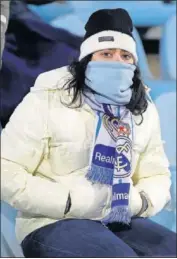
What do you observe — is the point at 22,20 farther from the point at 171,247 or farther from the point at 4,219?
the point at 171,247

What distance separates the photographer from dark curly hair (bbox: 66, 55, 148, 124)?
2.71 ft

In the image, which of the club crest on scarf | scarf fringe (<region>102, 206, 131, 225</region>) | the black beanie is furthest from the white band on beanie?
scarf fringe (<region>102, 206, 131, 225</region>)

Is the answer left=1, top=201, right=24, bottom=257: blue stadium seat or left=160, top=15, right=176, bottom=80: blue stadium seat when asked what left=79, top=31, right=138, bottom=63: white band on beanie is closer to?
left=1, top=201, right=24, bottom=257: blue stadium seat

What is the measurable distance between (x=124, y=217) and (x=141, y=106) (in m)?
0.16

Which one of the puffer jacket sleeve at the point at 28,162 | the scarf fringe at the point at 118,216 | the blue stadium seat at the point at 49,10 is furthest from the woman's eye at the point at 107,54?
the blue stadium seat at the point at 49,10

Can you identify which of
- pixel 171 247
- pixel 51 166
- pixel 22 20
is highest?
pixel 22 20

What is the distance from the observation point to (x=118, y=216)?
855 mm

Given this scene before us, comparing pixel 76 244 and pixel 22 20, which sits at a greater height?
pixel 22 20

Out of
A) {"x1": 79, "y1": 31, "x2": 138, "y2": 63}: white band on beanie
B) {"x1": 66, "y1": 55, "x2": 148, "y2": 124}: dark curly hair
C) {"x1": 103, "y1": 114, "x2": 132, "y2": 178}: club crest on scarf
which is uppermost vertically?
{"x1": 79, "y1": 31, "x2": 138, "y2": 63}: white band on beanie

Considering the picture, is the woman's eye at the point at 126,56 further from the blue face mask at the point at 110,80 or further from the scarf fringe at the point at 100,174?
the scarf fringe at the point at 100,174

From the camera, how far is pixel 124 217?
864mm

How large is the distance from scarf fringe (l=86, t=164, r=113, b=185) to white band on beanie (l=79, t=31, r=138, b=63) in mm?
159

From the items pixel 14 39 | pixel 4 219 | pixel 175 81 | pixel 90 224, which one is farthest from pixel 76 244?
pixel 175 81

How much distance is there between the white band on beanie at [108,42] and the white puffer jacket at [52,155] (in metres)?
0.06
